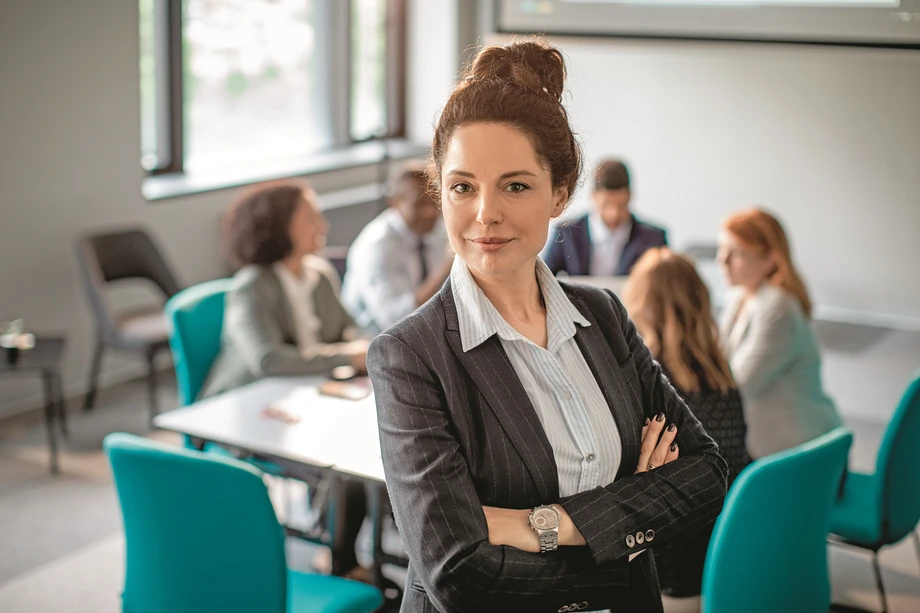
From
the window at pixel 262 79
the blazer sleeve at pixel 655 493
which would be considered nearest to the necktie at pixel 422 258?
the window at pixel 262 79

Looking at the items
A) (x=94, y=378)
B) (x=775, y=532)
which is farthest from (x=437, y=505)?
(x=94, y=378)

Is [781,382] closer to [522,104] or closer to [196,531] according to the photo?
[196,531]

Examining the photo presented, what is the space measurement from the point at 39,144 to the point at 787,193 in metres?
Answer: 4.73

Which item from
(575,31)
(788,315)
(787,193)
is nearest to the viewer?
(788,315)

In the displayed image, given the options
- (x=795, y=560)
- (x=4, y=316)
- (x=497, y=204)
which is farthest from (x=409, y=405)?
(x=4, y=316)

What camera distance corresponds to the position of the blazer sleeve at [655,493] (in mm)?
1520

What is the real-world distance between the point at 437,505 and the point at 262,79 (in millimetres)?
6216

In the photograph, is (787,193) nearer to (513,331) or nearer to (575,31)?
(575,31)

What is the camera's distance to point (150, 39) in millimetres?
6070

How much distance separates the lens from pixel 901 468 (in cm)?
290

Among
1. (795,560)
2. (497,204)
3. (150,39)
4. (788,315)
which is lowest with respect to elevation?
(795,560)

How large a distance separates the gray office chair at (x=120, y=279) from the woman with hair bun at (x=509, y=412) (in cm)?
346

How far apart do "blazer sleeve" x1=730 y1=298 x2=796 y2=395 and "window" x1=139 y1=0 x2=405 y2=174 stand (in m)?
3.78

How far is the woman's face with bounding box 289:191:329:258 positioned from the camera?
3.71 m
